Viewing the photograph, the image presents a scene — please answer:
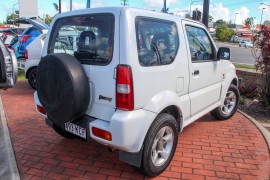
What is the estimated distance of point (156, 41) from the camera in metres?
3.06

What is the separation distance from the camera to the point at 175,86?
329 cm

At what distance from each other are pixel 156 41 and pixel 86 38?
0.84 m

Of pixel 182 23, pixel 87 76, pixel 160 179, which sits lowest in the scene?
pixel 160 179

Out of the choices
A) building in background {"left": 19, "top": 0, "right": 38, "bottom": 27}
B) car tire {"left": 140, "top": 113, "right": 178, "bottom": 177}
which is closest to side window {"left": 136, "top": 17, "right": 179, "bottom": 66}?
car tire {"left": 140, "top": 113, "right": 178, "bottom": 177}

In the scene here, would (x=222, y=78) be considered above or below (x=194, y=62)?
below

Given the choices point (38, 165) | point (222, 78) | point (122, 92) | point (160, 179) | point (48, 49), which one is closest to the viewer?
point (122, 92)

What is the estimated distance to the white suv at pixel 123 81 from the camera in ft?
8.73

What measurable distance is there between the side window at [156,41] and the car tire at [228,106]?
2.24 meters

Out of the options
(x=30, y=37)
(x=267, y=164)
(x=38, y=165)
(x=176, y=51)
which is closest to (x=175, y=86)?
(x=176, y=51)

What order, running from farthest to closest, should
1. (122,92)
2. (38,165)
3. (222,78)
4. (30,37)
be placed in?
1. (30,37)
2. (222,78)
3. (38,165)
4. (122,92)

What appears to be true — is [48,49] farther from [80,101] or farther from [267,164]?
[267,164]

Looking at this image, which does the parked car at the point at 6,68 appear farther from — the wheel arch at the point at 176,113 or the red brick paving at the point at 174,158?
the wheel arch at the point at 176,113

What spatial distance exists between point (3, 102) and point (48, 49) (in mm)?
3281

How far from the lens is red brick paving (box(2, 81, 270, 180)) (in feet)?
10.6
